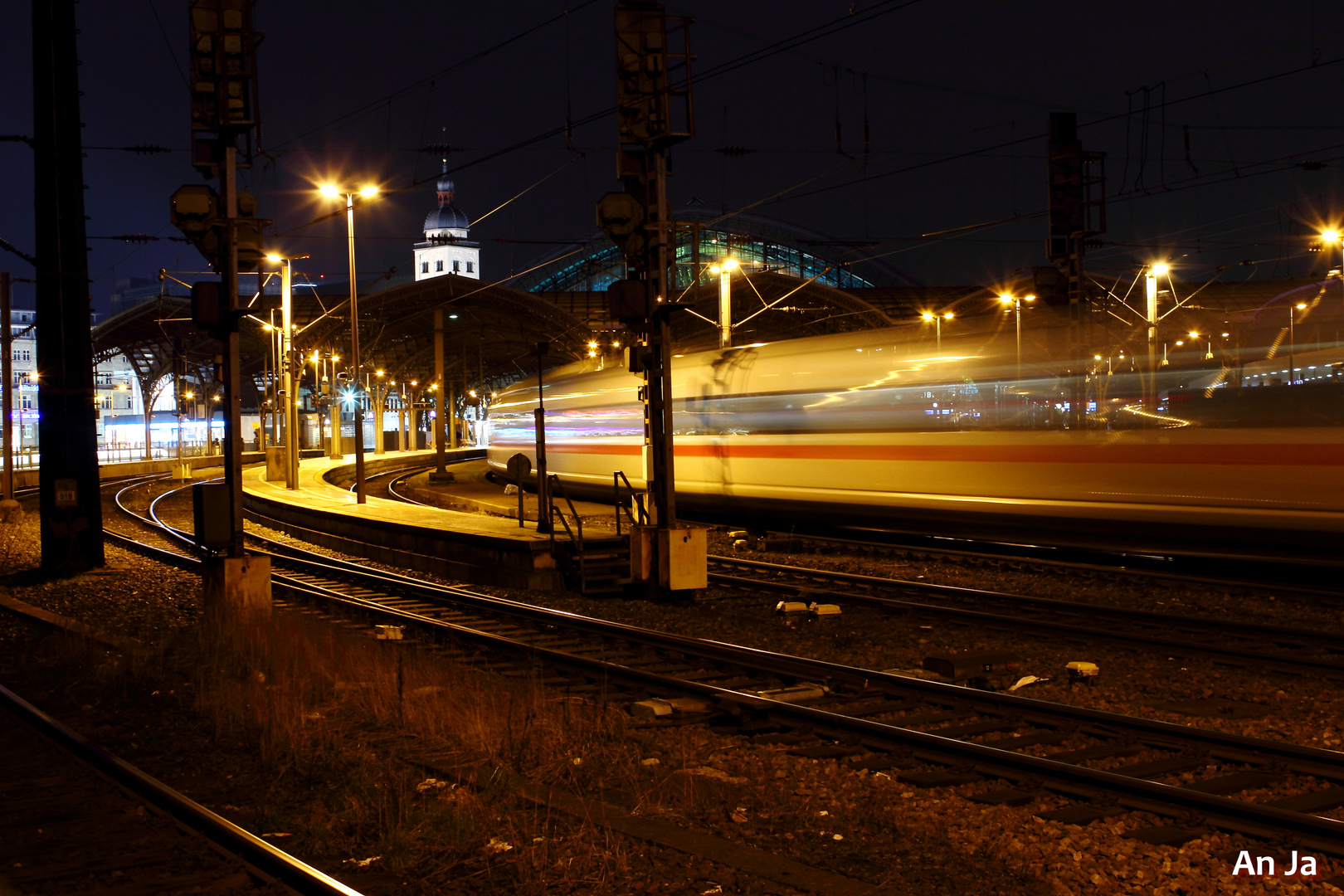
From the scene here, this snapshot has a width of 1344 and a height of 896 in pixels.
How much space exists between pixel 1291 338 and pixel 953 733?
8093 millimetres

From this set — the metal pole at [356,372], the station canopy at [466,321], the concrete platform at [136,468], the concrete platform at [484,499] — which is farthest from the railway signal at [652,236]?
the concrete platform at [136,468]

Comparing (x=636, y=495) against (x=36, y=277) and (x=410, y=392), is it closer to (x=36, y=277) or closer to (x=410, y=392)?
(x=36, y=277)

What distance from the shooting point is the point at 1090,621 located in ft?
37.3

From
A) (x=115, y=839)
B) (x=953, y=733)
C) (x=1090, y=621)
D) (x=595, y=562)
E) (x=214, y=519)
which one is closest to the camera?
(x=115, y=839)

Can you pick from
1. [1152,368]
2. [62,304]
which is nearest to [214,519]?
[62,304]

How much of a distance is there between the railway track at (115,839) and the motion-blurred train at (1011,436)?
443 inches

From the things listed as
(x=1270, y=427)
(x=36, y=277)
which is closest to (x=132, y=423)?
(x=36, y=277)

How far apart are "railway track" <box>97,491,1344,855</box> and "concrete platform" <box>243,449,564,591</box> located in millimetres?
3303

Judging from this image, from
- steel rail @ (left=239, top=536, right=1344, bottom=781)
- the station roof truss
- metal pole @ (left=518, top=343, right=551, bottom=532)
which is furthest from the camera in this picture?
the station roof truss

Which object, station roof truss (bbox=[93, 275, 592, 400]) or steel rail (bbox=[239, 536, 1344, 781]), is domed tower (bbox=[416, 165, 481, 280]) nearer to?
station roof truss (bbox=[93, 275, 592, 400])

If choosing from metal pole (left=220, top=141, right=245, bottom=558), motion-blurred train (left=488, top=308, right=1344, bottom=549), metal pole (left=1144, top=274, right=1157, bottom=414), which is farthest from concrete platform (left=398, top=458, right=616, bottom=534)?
metal pole (left=1144, top=274, right=1157, bottom=414)

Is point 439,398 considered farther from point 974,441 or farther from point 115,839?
point 115,839

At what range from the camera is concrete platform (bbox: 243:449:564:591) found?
1496 cm

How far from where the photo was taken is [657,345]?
43.7 feet
